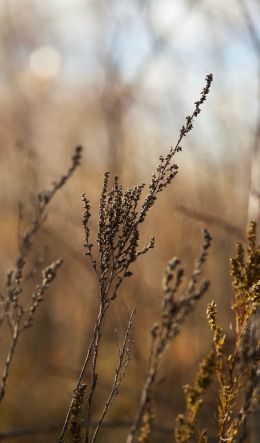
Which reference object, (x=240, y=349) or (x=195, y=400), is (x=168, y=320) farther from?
(x=195, y=400)

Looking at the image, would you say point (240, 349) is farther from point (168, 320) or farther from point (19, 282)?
point (19, 282)

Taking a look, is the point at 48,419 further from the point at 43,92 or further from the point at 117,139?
the point at 43,92

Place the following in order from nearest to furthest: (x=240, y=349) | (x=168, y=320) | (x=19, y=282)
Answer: (x=168, y=320)
(x=240, y=349)
(x=19, y=282)

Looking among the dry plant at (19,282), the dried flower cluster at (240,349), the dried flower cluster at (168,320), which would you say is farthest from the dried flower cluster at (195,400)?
the dry plant at (19,282)

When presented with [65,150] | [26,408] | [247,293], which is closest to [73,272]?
[26,408]

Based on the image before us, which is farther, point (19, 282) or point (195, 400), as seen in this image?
point (19, 282)

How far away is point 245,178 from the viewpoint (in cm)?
723

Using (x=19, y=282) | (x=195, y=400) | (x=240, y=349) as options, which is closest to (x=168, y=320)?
(x=240, y=349)

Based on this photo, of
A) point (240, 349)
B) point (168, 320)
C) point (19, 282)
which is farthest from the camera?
point (19, 282)

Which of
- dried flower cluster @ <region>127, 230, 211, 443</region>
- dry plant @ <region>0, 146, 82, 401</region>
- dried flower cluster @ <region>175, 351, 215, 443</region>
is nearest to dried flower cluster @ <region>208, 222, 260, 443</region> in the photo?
dried flower cluster @ <region>175, 351, 215, 443</region>

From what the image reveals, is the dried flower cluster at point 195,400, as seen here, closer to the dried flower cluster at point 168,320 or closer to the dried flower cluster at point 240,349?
the dried flower cluster at point 240,349

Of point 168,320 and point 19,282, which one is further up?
point 19,282

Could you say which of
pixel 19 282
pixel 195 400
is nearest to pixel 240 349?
pixel 195 400

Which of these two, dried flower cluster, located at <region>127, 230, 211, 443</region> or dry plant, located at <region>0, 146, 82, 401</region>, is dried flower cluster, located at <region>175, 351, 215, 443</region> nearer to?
dried flower cluster, located at <region>127, 230, 211, 443</region>
